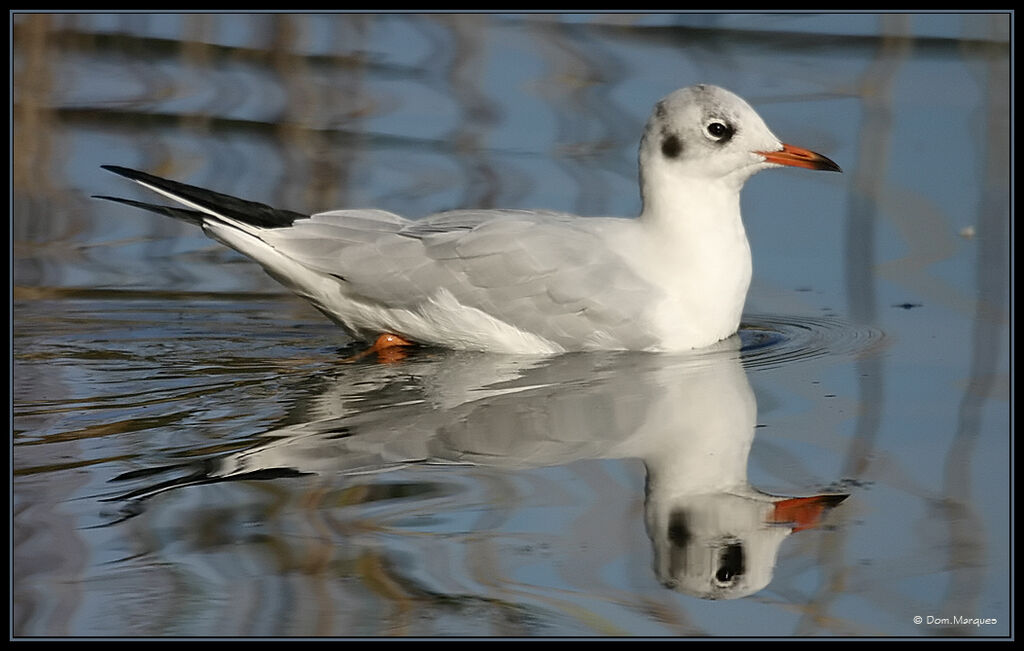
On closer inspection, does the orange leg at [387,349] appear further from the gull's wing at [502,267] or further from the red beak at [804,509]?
the red beak at [804,509]

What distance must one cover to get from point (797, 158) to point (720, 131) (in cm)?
34

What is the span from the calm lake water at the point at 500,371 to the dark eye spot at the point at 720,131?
87 centimetres

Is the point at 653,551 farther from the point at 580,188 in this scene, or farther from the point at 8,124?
the point at 8,124

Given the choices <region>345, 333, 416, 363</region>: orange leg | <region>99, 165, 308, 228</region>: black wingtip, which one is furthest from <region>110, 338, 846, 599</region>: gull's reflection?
<region>99, 165, 308, 228</region>: black wingtip

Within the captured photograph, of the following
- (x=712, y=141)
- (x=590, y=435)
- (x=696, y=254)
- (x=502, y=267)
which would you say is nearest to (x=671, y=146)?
(x=712, y=141)

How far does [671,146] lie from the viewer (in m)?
6.80

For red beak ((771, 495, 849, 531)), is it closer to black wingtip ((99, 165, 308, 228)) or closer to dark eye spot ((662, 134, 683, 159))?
dark eye spot ((662, 134, 683, 159))

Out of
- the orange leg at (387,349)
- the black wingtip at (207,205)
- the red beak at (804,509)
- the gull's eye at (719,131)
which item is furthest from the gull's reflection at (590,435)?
the gull's eye at (719,131)

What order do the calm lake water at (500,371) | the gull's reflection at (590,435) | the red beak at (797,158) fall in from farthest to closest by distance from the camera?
the red beak at (797,158) → the gull's reflection at (590,435) → the calm lake water at (500,371)

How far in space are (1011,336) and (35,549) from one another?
13.4ft

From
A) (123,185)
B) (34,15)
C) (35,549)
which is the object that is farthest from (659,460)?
(34,15)

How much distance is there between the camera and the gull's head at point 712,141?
22.0 ft

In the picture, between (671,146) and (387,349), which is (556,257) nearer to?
(671,146)

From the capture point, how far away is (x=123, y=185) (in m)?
9.03
